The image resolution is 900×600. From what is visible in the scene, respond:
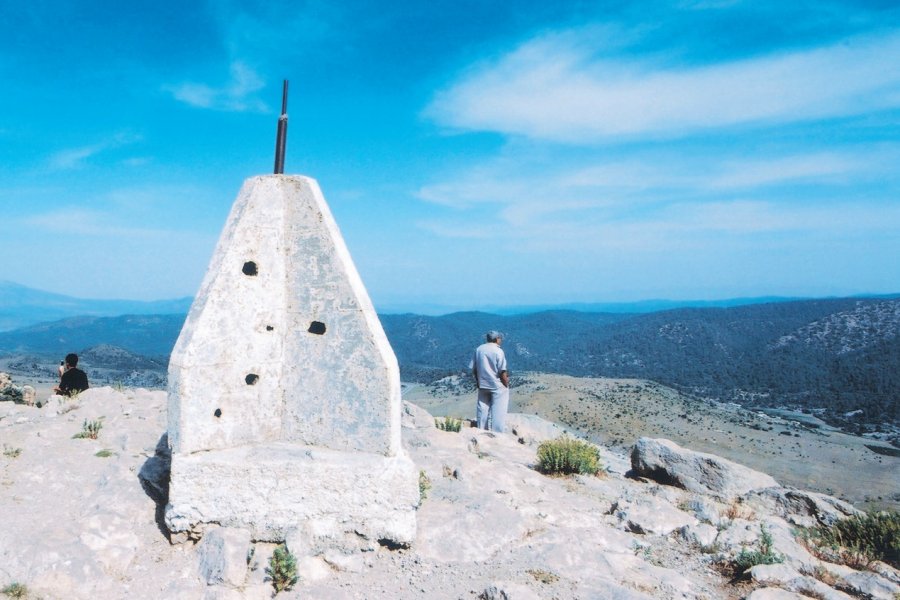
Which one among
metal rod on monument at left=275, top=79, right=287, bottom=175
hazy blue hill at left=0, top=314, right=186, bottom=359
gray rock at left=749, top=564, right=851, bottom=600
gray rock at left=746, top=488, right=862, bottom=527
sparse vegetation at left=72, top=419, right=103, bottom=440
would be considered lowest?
hazy blue hill at left=0, top=314, right=186, bottom=359

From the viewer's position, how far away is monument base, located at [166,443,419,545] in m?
5.30

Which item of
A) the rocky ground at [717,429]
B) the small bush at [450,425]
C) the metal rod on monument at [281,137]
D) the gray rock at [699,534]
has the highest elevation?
the metal rod on monument at [281,137]

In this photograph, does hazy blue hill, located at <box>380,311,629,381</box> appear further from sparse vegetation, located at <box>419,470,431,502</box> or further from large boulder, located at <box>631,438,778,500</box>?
sparse vegetation, located at <box>419,470,431,502</box>

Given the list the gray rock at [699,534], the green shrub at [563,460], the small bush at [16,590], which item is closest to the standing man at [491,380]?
the green shrub at [563,460]

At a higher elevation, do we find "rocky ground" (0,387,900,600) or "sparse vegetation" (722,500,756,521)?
"rocky ground" (0,387,900,600)

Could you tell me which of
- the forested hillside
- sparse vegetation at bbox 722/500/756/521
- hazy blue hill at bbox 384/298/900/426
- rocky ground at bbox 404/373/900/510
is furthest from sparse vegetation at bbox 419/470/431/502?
hazy blue hill at bbox 384/298/900/426

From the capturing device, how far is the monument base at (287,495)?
5.30 metres

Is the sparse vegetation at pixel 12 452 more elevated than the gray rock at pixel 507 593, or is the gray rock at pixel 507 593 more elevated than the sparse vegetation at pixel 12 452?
the sparse vegetation at pixel 12 452

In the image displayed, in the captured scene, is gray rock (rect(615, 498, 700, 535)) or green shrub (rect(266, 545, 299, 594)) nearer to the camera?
green shrub (rect(266, 545, 299, 594))

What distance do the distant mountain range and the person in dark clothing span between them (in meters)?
39.7

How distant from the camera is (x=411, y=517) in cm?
558

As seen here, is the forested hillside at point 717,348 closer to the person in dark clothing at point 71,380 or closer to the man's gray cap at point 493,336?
the man's gray cap at point 493,336

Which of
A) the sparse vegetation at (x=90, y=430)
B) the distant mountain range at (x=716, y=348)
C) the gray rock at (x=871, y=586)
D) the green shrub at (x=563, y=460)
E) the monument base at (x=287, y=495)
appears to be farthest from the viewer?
the distant mountain range at (x=716, y=348)

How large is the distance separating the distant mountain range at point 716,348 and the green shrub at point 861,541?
33.1m
